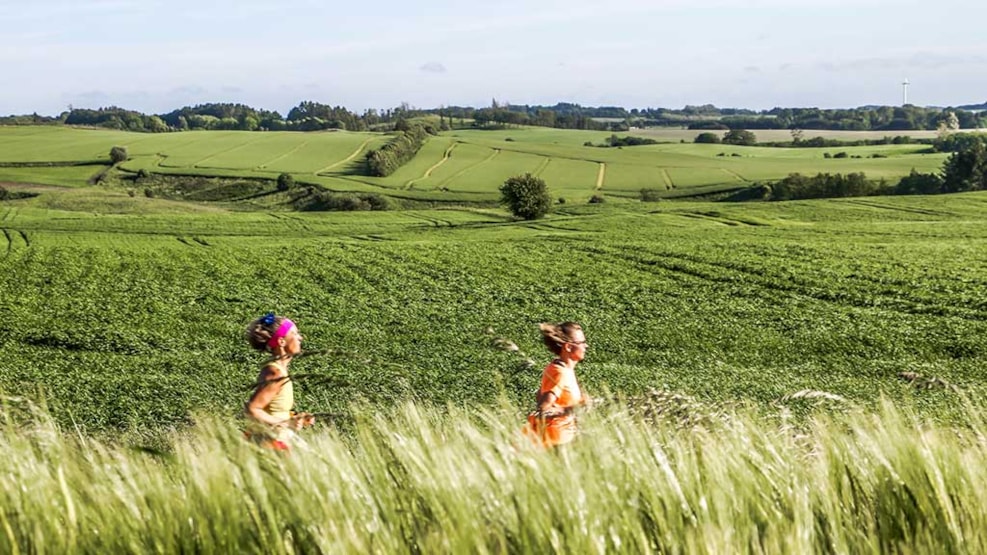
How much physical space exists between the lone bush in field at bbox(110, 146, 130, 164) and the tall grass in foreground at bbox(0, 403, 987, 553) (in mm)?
144047

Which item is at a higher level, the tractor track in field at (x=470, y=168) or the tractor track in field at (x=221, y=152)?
the tractor track in field at (x=221, y=152)

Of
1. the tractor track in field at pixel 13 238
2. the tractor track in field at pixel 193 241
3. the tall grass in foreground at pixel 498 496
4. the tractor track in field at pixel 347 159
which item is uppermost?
the tall grass in foreground at pixel 498 496

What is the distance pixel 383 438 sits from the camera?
2.87 meters

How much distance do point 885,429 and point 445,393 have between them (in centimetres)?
1569

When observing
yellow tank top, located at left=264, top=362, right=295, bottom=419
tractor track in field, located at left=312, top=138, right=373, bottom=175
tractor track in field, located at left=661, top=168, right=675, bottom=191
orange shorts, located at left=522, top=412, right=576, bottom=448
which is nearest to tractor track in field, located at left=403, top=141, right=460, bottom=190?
tractor track in field, located at left=312, top=138, right=373, bottom=175

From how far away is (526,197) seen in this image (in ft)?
258

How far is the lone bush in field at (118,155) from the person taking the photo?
136 meters

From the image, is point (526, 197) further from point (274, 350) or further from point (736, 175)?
point (274, 350)

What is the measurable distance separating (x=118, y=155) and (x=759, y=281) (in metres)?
122

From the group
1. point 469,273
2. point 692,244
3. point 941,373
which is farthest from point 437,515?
point 692,244

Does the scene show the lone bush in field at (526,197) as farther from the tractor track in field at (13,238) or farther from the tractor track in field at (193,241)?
the tractor track in field at (13,238)

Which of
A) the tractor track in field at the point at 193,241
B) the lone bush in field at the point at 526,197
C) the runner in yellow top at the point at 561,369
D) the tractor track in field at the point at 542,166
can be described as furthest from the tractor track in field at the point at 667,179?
the runner in yellow top at the point at 561,369

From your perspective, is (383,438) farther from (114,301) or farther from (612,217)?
(612,217)

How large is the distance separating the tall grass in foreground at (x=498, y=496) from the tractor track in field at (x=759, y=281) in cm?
2803
